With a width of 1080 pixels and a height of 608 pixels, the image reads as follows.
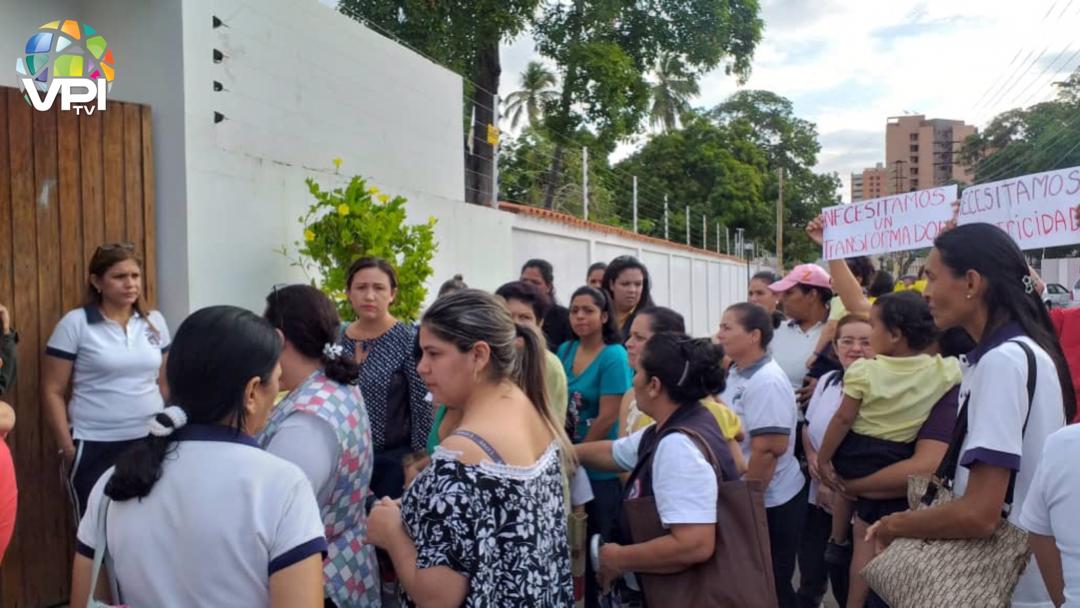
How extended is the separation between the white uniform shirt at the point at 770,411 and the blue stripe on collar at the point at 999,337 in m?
1.34

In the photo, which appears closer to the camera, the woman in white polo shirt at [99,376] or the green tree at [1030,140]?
the woman in white polo shirt at [99,376]

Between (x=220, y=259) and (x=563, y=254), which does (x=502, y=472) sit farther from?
(x=563, y=254)

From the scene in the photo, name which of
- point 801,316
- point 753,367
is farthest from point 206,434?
point 801,316

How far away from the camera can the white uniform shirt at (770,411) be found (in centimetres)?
367

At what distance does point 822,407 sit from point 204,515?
10.1 ft

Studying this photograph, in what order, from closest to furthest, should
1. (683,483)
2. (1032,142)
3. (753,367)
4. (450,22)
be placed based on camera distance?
(683,483)
(753,367)
(450,22)
(1032,142)

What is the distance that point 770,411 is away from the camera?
366cm

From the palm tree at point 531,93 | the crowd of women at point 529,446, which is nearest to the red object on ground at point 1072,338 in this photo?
the crowd of women at point 529,446

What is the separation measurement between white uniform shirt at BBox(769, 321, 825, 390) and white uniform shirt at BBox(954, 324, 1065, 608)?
2.62m

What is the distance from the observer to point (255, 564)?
174 centimetres

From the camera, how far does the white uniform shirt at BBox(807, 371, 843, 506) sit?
402cm

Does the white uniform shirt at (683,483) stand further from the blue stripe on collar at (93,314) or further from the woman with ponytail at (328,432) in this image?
the blue stripe on collar at (93,314)

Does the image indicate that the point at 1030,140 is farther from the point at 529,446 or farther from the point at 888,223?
the point at 529,446

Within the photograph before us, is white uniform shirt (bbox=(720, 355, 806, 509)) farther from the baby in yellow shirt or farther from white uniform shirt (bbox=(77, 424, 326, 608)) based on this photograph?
white uniform shirt (bbox=(77, 424, 326, 608))
